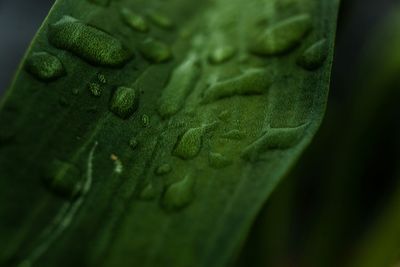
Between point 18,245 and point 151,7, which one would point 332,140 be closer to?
point 151,7

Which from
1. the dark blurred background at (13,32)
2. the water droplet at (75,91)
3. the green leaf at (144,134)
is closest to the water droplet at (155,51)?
the green leaf at (144,134)

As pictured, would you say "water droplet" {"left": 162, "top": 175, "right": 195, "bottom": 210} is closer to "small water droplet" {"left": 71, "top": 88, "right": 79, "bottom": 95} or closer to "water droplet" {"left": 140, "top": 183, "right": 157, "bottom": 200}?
"water droplet" {"left": 140, "top": 183, "right": 157, "bottom": 200}

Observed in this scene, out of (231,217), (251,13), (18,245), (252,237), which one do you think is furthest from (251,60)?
(252,237)

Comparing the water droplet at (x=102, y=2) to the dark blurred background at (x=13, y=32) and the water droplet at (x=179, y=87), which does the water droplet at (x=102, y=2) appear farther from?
the dark blurred background at (x=13, y=32)

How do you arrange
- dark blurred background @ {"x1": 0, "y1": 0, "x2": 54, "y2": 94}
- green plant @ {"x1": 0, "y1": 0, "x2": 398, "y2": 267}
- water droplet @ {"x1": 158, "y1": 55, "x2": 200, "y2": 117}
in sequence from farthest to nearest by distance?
dark blurred background @ {"x1": 0, "y1": 0, "x2": 54, "y2": 94} < water droplet @ {"x1": 158, "y1": 55, "x2": 200, "y2": 117} < green plant @ {"x1": 0, "y1": 0, "x2": 398, "y2": 267}

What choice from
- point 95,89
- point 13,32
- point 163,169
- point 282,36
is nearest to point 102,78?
point 95,89

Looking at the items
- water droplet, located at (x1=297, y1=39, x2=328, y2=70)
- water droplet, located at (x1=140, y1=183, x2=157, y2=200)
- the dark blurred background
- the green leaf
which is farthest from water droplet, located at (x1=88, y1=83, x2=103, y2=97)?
the dark blurred background
